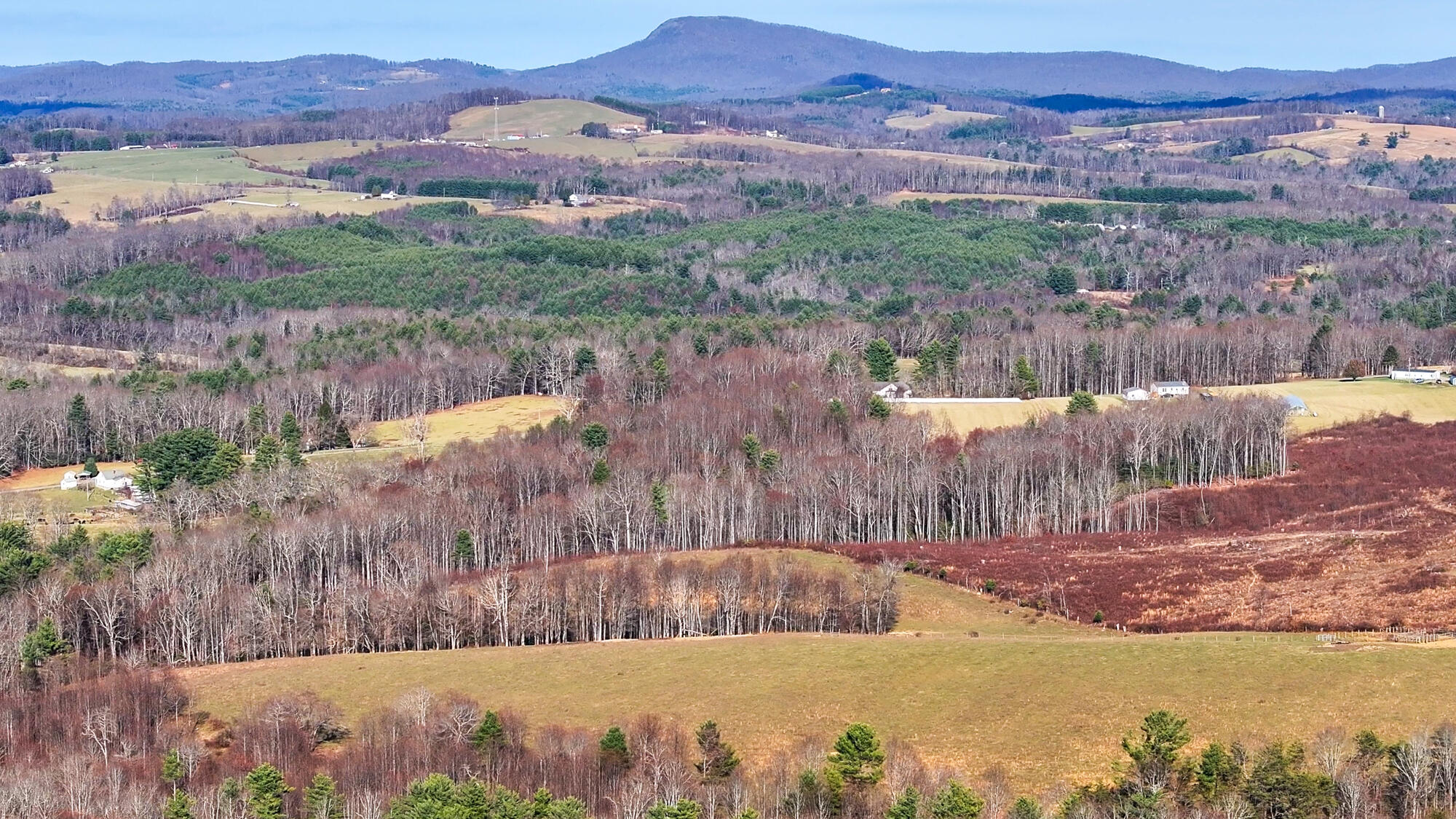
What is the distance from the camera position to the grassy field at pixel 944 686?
6266 centimetres

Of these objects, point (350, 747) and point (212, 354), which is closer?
point (350, 747)

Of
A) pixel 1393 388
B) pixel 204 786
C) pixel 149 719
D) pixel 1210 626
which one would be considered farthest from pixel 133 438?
pixel 1393 388

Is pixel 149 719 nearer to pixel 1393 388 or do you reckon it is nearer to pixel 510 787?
pixel 510 787

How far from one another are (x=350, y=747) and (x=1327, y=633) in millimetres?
42005

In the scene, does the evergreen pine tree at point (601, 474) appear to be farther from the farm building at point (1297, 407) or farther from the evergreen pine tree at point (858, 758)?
the farm building at point (1297, 407)

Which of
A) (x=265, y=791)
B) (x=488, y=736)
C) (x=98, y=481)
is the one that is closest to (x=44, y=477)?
(x=98, y=481)

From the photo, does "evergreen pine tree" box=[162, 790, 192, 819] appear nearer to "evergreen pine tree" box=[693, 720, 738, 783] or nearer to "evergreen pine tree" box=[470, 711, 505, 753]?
"evergreen pine tree" box=[470, 711, 505, 753]

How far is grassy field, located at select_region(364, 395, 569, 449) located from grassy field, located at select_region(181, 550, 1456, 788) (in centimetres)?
4639

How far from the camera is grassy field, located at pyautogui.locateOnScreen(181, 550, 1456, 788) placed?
62656mm

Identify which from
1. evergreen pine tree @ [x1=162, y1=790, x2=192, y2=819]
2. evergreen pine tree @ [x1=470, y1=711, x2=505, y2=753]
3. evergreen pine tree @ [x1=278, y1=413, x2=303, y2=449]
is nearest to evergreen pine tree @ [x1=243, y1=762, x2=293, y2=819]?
evergreen pine tree @ [x1=162, y1=790, x2=192, y2=819]

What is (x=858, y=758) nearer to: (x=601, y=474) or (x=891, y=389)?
(x=601, y=474)

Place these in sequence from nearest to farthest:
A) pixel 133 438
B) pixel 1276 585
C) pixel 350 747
Answer: pixel 350 747
pixel 1276 585
pixel 133 438

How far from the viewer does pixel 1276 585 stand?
3359 inches

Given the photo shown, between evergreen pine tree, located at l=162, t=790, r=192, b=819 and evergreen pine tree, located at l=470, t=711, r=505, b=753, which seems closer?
evergreen pine tree, located at l=162, t=790, r=192, b=819
